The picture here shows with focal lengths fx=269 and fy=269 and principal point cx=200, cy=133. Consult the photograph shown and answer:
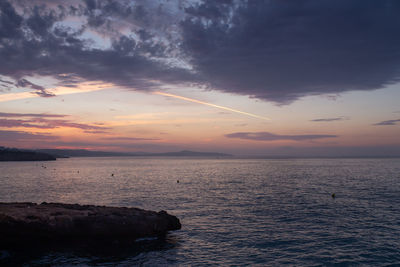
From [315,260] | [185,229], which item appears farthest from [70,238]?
[315,260]

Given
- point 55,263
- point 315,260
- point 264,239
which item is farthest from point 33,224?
point 315,260

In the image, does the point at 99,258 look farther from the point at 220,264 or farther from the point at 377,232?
the point at 377,232

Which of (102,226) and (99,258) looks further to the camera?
(102,226)

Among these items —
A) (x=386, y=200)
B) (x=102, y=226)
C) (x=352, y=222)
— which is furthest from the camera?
(x=386, y=200)

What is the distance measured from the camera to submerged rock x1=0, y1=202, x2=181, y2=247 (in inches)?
873

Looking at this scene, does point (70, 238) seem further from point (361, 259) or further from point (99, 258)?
point (361, 259)

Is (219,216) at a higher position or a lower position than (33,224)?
lower

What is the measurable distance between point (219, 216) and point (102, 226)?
1537 centimetres

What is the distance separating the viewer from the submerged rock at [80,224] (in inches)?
873

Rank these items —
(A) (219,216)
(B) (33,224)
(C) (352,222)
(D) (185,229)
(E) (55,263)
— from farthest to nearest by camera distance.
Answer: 1. (A) (219,216)
2. (C) (352,222)
3. (D) (185,229)
4. (B) (33,224)
5. (E) (55,263)

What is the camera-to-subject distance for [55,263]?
19.6 meters

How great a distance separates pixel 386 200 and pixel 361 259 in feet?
99.5

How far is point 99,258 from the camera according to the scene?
20.7 meters

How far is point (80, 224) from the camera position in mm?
24109
